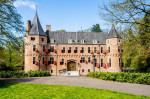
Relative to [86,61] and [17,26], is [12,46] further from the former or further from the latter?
[86,61]

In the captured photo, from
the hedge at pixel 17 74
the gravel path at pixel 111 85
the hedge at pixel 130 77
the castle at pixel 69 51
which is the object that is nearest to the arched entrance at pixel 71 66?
the castle at pixel 69 51

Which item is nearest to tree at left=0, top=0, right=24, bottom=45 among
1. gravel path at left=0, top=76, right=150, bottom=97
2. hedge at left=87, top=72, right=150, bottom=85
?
gravel path at left=0, top=76, right=150, bottom=97

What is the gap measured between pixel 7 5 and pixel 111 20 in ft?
33.2

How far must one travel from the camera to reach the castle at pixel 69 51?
2731cm

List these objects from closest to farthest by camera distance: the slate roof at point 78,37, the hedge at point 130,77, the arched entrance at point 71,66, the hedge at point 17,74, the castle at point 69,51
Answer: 1. the hedge at point 130,77
2. the hedge at point 17,74
3. the castle at point 69,51
4. the arched entrance at point 71,66
5. the slate roof at point 78,37

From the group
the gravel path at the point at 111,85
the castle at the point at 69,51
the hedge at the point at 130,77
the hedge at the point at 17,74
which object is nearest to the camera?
the gravel path at the point at 111,85

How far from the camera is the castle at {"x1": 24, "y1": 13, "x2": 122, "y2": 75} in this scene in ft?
89.6

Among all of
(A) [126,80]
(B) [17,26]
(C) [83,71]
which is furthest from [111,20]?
(C) [83,71]

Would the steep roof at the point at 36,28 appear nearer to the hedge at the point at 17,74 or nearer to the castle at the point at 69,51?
the castle at the point at 69,51

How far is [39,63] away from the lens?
84.5 feet

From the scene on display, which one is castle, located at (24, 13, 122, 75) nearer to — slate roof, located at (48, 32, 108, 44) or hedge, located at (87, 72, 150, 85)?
slate roof, located at (48, 32, 108, 44)

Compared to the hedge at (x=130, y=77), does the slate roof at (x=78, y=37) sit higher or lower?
higher

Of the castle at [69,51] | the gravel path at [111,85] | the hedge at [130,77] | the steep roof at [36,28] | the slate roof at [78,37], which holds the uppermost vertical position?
the steep roof at [36,28]

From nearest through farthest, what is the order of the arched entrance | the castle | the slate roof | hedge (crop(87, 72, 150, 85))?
hedge (crop(87, 72, 150, 85)) < the castle < the arched entrance < the slate roof
